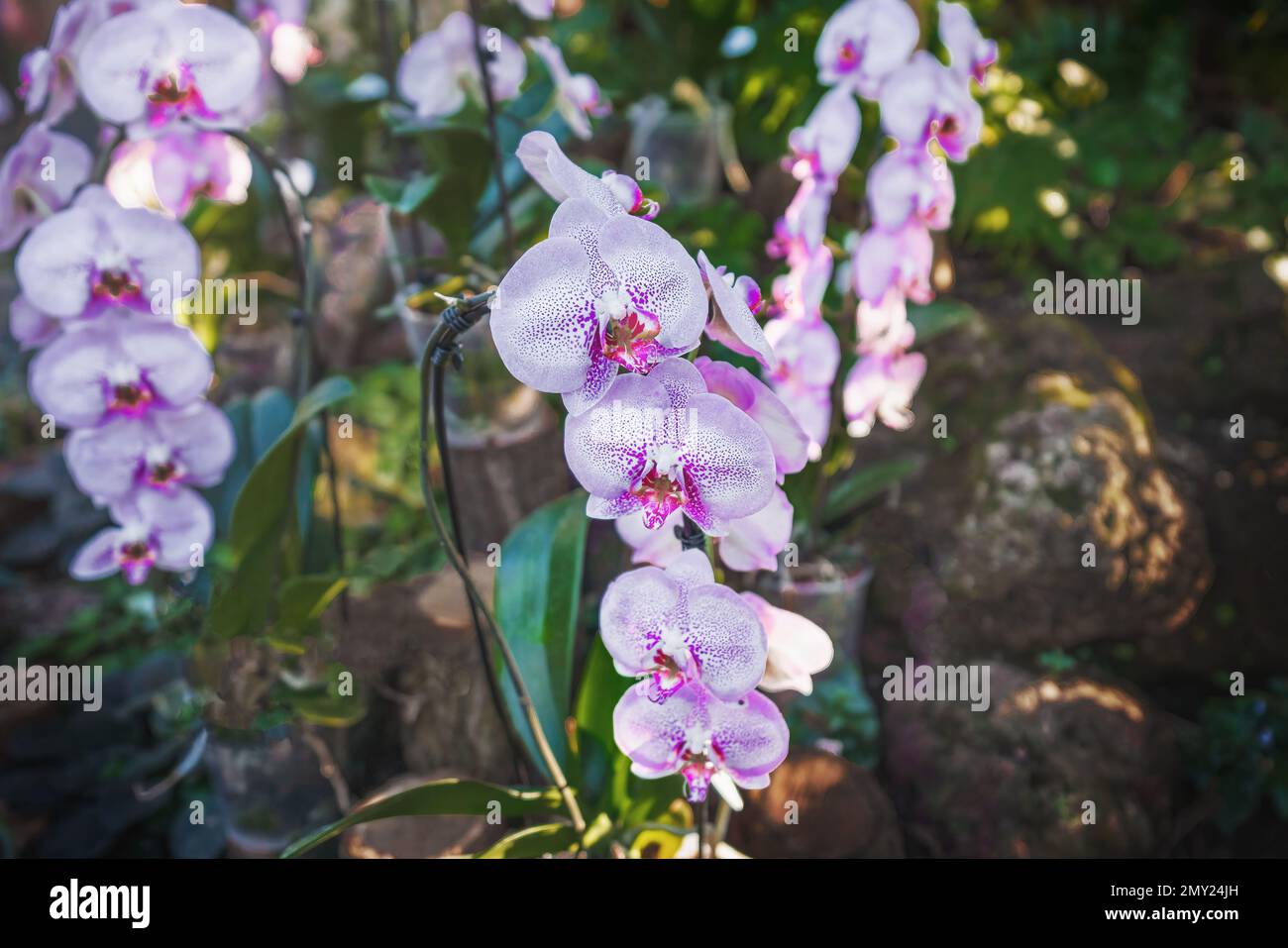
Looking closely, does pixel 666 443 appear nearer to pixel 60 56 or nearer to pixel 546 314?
pixel 546 314

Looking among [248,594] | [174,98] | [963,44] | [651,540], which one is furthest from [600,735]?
[963,44]

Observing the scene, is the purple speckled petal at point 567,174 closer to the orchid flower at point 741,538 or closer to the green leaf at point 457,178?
the orchid flower at point 741,538

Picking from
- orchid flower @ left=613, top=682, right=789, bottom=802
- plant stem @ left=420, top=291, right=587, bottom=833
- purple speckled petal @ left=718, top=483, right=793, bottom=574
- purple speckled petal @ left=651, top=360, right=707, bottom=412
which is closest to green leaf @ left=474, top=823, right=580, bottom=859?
plant stem @ left=420, top=291, right=587, bottom=833

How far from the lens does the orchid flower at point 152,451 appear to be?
1.10m

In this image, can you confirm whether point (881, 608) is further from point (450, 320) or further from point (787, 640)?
point (450, 320)

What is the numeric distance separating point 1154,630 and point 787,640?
1.17 m

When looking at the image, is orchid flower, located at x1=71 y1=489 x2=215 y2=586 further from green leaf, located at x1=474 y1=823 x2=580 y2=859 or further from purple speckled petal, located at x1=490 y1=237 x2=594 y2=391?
purple speckled petal, located at x1=490 y1=237 x2=594 y2=391

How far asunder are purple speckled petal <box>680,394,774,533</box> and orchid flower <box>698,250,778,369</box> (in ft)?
0.13

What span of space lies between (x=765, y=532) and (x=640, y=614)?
12 cm

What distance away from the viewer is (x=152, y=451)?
111 centimetres

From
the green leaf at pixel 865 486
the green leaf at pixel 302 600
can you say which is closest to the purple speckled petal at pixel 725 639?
the green leaf at pixel 302 600

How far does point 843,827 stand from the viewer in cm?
124

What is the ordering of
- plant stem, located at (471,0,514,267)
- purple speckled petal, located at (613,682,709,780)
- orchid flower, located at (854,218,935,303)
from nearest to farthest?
purple speckled petal, located at (613,682,709,780), plant stem, located at (471,0,514,267), orchid flower, located at (854,218,935,303)

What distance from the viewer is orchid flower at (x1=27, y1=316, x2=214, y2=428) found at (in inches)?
41.1
